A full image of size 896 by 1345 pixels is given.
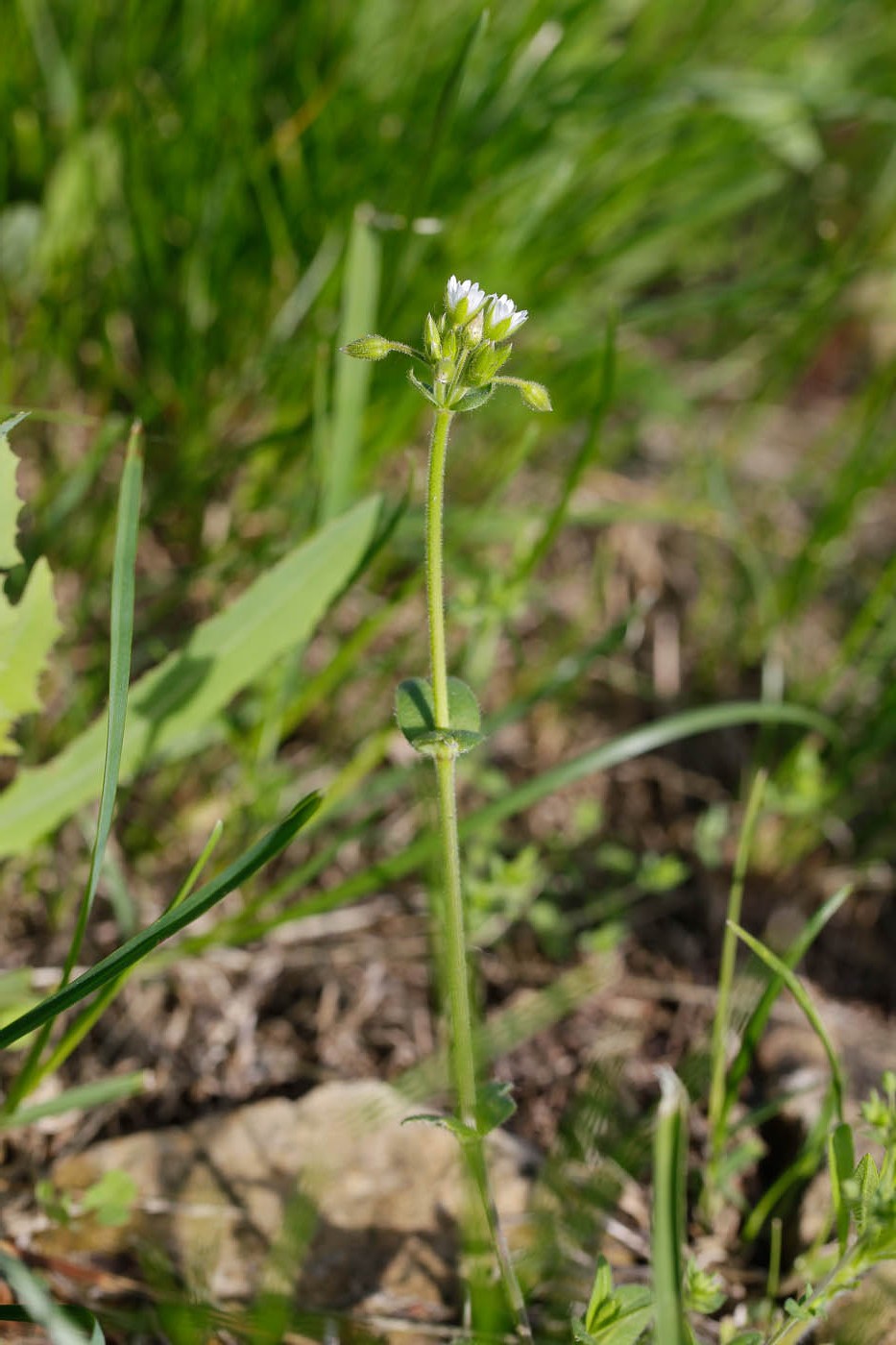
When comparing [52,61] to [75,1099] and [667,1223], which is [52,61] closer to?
[75,1099]

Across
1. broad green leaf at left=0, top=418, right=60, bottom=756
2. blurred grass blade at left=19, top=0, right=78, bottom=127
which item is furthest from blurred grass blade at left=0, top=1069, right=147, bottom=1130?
blurred grass blade at left=19, top=0, right=78, bottom=127

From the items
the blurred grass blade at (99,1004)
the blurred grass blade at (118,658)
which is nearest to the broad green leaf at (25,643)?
the blurred grass blade at (118,658)

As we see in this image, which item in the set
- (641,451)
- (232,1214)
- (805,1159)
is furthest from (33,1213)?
(641,451)

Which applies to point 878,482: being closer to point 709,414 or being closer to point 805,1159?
point 709,414

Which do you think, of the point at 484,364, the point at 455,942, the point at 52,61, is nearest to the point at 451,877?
the point at 455,942

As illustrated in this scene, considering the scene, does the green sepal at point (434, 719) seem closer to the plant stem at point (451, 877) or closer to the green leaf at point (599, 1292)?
the plant stem at point (451, 877)

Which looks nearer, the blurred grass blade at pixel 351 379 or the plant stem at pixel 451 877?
the plant stem at pixel 451 877
